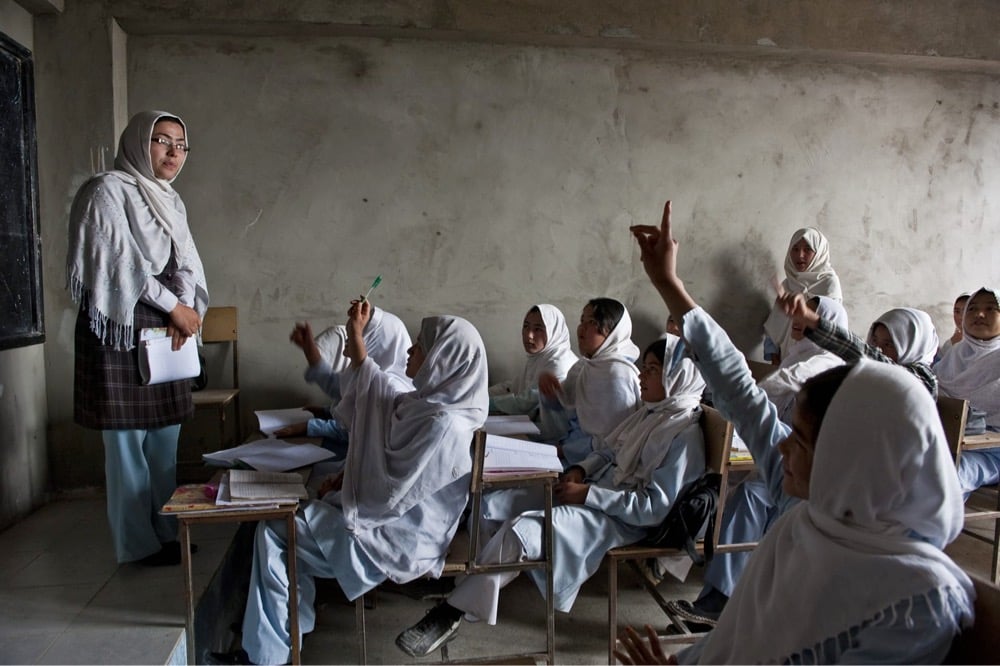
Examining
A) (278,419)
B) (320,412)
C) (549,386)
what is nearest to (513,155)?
(549,386)

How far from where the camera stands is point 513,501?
2316mm

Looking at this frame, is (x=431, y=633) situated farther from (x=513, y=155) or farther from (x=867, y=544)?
(x=513, y=155)

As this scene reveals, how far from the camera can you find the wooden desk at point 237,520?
1.78 meters

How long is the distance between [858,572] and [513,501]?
1.48m

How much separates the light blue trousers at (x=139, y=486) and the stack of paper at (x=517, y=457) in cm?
116

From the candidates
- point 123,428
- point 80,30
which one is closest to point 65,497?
point 123,428

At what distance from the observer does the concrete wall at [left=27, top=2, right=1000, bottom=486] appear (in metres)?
3.70

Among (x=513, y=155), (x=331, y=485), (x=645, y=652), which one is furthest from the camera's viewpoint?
(x=513, y=155)

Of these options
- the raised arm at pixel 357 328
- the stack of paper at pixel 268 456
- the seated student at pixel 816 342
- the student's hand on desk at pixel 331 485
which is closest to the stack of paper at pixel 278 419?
the stack of paper at pixel 268 456

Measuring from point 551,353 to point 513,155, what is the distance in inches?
50.7

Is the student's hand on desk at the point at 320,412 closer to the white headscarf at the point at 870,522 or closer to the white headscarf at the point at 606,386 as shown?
the white headscarf at the point at 606,386

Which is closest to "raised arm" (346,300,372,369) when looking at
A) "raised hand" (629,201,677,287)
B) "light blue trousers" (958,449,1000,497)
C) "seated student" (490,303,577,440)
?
"raised hand" (629,201,677,287)

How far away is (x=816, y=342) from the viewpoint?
1.79 metres

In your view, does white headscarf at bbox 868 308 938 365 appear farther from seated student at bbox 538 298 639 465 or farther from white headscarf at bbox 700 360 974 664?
white headscarf at bbox 700 360 974 664
